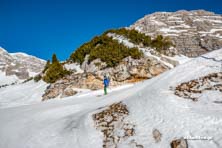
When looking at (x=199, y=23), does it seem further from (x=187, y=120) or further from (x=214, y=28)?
(x=187, y=120)

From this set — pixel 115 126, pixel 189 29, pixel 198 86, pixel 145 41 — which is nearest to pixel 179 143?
pixel 115 126

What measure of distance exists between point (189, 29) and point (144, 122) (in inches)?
4527

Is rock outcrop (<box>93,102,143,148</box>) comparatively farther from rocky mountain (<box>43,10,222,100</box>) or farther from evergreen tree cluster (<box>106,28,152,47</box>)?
evergreen tree cluster (<box>106,28,152,47</box>)

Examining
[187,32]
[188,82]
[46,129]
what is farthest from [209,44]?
[46,129]

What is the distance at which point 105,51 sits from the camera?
33.9m

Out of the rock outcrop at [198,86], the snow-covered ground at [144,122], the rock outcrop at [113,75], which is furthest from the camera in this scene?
the rock outcrop at [113,75]

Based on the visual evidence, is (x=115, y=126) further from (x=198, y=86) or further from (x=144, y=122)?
(x=198, y=86)

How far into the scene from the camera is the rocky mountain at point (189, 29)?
9200 centimetres

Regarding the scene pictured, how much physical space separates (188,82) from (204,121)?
4.97 meters

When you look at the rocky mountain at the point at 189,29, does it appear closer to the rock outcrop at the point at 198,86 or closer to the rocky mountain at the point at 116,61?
the rocky mountain at the point at 116,61

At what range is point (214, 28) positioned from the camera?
121938mm

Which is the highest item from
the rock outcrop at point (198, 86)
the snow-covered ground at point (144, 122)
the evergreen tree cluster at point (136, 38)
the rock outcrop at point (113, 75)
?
the evergreen tree cluster at point (136, 38)

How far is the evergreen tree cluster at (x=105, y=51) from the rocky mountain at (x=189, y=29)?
49.8 m

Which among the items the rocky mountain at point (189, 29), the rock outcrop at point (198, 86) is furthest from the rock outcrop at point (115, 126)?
the rocky mountain at point (189, 29)
